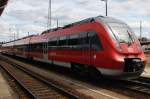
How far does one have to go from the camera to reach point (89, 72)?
18.5 m

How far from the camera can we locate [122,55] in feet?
51.8

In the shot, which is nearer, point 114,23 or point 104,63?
point 104,63

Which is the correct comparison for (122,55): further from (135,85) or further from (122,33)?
(135,85)

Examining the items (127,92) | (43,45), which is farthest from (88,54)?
(43,45)

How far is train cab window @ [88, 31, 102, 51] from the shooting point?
16.8 meters

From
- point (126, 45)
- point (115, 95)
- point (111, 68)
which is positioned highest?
point (126, 45)

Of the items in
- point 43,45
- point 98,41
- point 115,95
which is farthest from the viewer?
point 43,45

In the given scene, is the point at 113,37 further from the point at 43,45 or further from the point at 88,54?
the point at 43,45

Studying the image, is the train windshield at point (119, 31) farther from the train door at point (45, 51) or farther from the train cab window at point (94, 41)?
the train door at point (45, 51)

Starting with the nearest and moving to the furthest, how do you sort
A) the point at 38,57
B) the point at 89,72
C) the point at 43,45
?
the point at 89,72 < the point at 43,45 < the point at 38,57

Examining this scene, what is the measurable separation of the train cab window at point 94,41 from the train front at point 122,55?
26.2 inches

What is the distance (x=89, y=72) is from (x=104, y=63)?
8.23 feet

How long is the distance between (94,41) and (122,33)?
1.41 metres

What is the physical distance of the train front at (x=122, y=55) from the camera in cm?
1563
